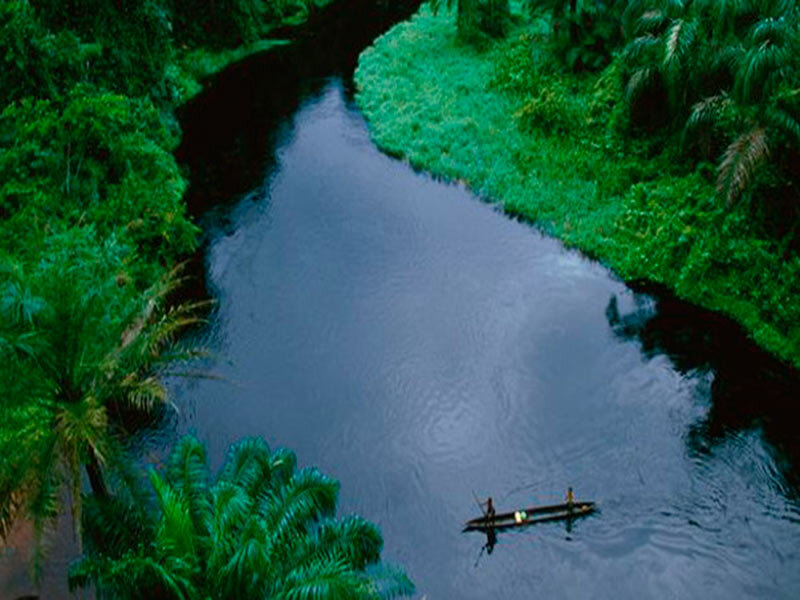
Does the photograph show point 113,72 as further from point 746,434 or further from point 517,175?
point 746,434

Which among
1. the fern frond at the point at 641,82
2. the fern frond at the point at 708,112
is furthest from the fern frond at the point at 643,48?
the fern frond at the point at 708,112

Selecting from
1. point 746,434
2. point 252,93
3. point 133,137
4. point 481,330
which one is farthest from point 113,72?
point 746,434

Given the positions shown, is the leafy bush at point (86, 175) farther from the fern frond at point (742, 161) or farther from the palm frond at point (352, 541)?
the fern frond at point (742, 161)

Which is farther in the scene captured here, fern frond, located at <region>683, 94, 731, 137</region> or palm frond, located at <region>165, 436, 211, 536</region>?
fern frond, located at <region>683, 94, 731, 137</region>

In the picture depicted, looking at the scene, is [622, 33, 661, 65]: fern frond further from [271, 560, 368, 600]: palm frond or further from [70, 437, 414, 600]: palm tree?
[271, 560, 368, 600]: palm frond

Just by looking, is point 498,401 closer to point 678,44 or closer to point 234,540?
point 234,540

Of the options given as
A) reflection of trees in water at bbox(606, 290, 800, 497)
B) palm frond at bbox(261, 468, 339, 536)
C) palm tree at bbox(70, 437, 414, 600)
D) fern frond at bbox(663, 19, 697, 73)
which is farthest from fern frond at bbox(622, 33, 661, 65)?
palm frond at bbox(261, 468, 339, 536)

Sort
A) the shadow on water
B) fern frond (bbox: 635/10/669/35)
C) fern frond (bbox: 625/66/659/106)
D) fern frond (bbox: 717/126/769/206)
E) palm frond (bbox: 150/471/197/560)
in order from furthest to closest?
the shadow on water, fern frond (bbox: 635/10/669/35), fern frond (bbox: 625/66/659/106), fern frond (bbox: 717/126/769/206), palm frond (bbox: 150/471/197/560)
